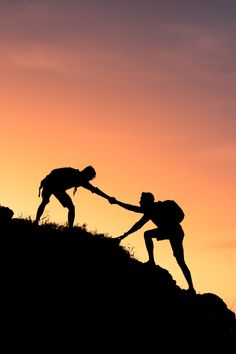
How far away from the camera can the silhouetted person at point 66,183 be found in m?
24.0

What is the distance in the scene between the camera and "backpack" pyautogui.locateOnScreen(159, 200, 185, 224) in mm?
23297

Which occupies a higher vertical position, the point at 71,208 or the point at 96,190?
the point at 96,190

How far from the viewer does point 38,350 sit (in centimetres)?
1839

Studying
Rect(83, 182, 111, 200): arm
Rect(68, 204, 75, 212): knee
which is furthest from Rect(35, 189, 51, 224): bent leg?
Rect(83, 182, 111, 200): arm

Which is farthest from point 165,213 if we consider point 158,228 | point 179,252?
point 179,252

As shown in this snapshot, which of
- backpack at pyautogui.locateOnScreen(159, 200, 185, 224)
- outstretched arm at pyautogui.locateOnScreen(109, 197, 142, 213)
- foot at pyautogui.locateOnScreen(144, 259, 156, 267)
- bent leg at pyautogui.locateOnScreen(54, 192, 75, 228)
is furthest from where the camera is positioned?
foot at pyautogui.locateOnScreen(144, 259, 156, 267)

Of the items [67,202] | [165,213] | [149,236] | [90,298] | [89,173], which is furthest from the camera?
[67,202]

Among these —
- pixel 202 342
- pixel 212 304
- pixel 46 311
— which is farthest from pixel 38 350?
pixel 212 304

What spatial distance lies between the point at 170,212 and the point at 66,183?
3.78 m

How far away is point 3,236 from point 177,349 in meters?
6.88

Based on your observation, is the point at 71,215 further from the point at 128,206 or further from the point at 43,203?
the point at 128,206

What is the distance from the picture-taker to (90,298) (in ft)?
70.4

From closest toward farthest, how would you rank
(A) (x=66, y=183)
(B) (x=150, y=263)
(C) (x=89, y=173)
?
(C) (x=89, y=173), (A) (x=66, y=183), (B) (x=150, y=263)

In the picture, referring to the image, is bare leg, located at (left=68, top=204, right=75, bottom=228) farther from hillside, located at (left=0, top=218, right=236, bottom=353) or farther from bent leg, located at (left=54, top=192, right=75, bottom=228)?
hillside, located at (left=0, top=218, right=236, bottom=353)
